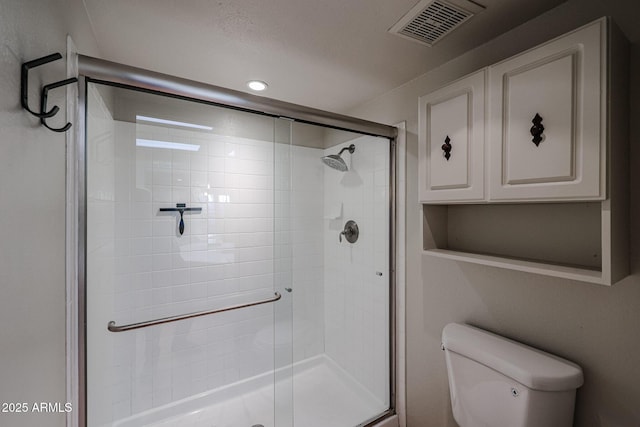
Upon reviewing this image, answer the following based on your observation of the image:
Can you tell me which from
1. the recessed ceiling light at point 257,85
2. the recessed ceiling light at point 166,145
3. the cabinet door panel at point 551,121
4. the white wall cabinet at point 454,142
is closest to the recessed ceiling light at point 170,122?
the recessed ceiling light at point 166,145

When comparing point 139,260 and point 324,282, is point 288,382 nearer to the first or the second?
point 324,282

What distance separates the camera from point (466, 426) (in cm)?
121

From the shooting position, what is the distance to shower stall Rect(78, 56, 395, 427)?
163 cm

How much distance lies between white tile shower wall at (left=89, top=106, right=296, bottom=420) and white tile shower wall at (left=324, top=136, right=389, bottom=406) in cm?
49

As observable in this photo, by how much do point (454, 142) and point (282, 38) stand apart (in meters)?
0.92

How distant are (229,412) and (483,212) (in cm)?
211

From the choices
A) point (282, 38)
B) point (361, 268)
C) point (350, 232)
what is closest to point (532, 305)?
point (361, 268)

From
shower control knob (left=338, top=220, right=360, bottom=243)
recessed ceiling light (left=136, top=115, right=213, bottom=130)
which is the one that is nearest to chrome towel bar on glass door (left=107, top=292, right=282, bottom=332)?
shower control knob (left=338, top=220, right=360, bottom=243)

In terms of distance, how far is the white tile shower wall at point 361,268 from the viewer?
74.5 inches

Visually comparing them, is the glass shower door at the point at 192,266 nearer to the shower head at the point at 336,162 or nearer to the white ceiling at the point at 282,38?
the white ceiling at the point at 282,38

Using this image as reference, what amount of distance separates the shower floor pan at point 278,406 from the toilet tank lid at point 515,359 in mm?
936

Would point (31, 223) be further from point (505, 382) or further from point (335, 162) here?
point (335, 162)

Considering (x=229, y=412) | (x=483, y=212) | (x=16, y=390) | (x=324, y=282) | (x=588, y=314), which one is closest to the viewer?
(x=16, y=390)

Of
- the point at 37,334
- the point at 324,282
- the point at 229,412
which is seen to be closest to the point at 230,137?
the point at 324,282
